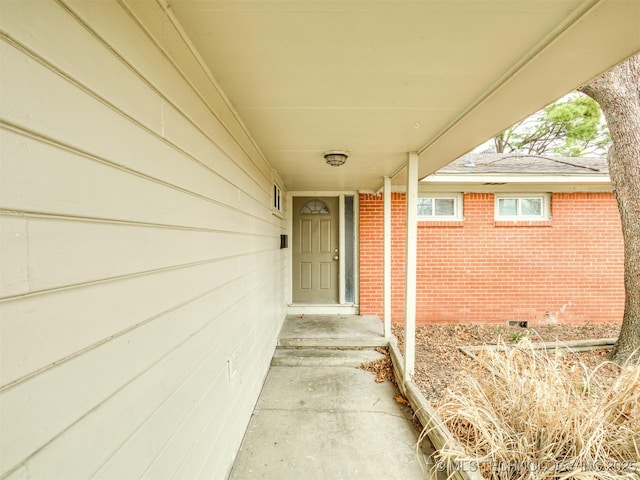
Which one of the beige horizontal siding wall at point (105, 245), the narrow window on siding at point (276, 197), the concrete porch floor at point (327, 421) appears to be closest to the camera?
the beige horizontal siding wall at point (105, 245)

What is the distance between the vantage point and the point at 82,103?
70cm

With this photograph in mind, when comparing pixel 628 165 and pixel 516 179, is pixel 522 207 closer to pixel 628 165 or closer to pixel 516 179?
pixel 516 179

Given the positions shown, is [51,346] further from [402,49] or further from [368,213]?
[368,213]

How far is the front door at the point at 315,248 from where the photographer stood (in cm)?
527

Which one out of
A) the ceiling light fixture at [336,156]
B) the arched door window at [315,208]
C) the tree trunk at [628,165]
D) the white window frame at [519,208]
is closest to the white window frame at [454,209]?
the white window frame at [519,208]

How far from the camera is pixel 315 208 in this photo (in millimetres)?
5297

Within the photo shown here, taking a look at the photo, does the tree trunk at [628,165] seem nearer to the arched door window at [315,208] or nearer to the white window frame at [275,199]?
the arched door window at [315,208]

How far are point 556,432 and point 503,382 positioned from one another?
0.44 metres

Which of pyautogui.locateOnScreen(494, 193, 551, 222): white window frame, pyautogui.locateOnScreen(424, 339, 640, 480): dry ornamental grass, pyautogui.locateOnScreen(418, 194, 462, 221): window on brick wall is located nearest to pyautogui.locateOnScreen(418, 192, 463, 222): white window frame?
pyautogui.locateOnScreen(418, 194, 462, 221): window on brick wall

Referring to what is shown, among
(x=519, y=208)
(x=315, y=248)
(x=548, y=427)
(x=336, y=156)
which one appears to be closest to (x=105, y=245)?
(x=336, y=156)

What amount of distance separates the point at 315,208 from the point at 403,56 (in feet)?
13.2

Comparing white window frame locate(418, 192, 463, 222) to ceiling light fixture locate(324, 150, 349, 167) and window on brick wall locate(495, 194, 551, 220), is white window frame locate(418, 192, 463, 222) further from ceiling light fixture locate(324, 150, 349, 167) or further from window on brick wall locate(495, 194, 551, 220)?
ceiling light fixture locate(324, 150, 349, 167)

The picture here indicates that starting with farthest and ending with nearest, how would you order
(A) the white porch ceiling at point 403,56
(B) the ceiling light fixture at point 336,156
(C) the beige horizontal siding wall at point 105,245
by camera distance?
(B) the ceiling light fixture at point 336,156 → (A) the white porch ceiling at point 403,56 → (C) the beige horizontal siding wall at point 105,245

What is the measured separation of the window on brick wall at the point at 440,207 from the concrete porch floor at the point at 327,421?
2.51 metres
